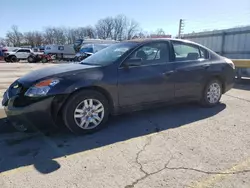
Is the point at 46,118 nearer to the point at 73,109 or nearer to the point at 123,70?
the point at 73,109

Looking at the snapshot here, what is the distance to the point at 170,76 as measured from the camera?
4.71 m

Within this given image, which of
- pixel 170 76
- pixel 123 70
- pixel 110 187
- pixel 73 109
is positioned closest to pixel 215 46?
pixel 170 76

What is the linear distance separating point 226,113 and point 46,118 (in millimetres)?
3704

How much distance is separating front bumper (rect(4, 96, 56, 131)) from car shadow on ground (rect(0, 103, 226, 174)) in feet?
0.86

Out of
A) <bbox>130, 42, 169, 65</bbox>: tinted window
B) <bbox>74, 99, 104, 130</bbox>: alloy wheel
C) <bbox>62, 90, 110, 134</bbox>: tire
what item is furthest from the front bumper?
<bbox>130, 42, 169, 65</bbox>: tinted window

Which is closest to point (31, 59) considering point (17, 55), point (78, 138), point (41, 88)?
point (17, 55)

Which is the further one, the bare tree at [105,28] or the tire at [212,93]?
the bare tree at [105,28]

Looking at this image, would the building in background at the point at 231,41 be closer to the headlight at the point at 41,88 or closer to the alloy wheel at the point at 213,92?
the alloy wheel at the point at 213,92

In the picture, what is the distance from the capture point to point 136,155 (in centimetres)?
325

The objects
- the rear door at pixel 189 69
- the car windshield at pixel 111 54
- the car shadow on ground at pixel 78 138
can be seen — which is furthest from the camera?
the rear door at pixel 189 69

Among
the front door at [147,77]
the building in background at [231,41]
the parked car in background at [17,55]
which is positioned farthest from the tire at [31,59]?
the front door at [147,77]

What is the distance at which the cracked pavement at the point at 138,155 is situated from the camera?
104 inches

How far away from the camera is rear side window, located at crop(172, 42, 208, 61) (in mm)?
4953

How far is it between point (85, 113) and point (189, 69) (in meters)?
2.42
